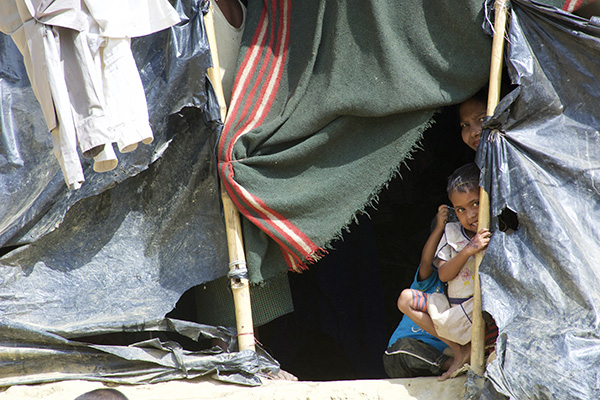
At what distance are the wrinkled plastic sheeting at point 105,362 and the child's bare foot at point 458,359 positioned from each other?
950 millimetres

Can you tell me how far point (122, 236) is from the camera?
12.6 feet

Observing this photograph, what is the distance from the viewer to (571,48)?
3.16 m

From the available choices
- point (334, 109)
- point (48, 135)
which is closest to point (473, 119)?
point (334, 109)

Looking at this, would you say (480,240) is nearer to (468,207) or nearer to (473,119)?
(468,207)

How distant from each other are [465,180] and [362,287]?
1683mm

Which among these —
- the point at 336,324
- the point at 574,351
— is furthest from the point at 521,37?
the point at 336,324

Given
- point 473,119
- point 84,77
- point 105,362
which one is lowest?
point 105,362

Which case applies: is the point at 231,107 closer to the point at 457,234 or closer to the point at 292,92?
the point at 292,92

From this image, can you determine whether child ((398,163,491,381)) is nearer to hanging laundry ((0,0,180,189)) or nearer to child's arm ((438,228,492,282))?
child's arm ((438,228,492,282))

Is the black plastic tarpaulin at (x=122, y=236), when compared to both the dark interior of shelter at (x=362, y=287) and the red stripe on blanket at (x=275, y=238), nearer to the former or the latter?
the red stripe on blanket at (x=275, y=238)

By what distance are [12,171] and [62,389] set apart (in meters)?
1.27

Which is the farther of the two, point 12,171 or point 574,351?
point 12,171

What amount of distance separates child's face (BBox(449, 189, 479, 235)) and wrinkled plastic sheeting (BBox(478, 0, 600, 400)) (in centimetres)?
18

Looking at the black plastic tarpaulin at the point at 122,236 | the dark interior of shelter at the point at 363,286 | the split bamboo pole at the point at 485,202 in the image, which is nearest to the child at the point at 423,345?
the split bamboo pole at the point at 485,202
